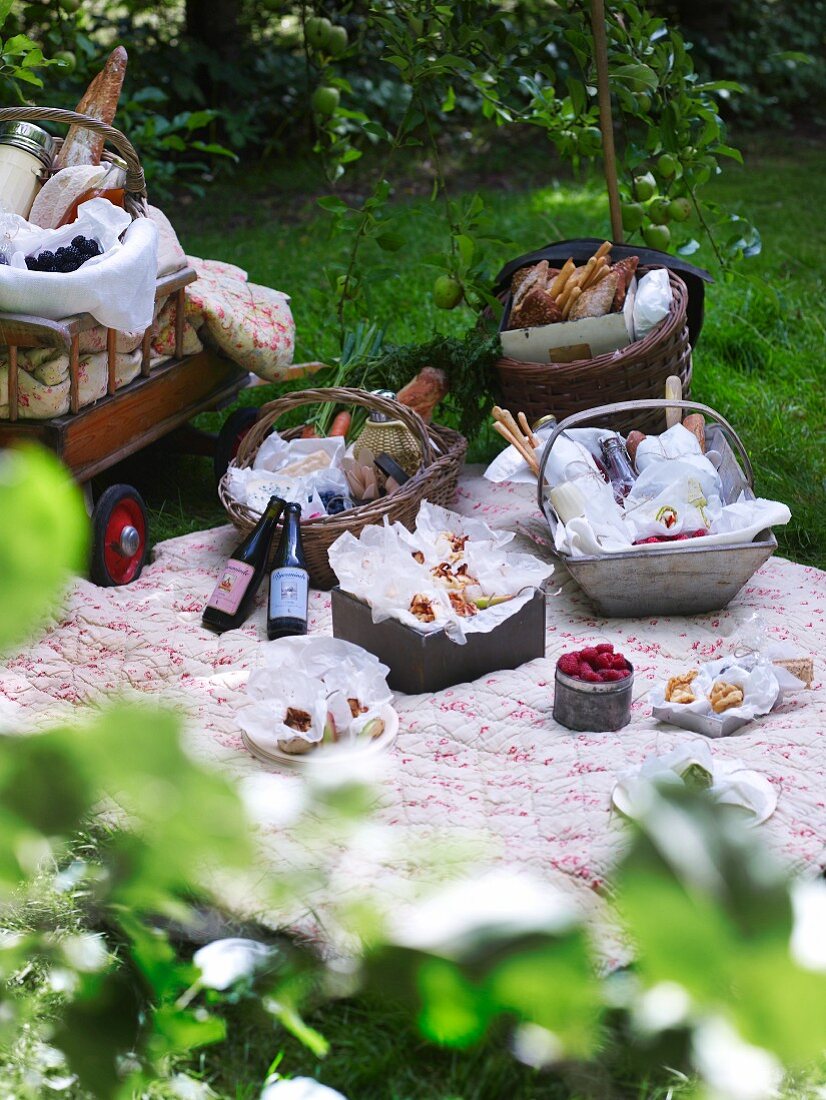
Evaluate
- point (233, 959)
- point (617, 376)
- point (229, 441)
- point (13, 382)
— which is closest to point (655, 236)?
point (617, 376)

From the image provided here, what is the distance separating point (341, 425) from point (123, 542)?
0.80 metres

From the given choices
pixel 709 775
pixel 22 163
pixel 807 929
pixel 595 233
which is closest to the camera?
pixel 807 929

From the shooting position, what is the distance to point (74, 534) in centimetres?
26

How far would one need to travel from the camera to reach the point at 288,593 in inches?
107

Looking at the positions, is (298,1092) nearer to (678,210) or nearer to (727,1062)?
(727,1062)

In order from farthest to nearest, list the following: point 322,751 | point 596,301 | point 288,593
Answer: point 596,301
point 288,593
point 322,751

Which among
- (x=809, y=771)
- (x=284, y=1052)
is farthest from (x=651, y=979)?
(x=809, y=771)

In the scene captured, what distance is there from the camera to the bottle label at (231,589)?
2.78 meters

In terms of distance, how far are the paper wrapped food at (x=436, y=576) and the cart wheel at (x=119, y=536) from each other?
1.97 feet

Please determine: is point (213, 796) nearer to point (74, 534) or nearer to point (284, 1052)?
point (74, 534)

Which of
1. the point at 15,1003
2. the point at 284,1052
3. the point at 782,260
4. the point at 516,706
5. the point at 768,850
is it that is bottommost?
the point at 782,260

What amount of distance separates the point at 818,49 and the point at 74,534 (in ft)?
31.4

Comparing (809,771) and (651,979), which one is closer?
(651,979)

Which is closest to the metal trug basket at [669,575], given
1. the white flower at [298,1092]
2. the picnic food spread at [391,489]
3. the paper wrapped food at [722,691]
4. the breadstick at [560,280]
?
the picnic food spread at [391,489]
